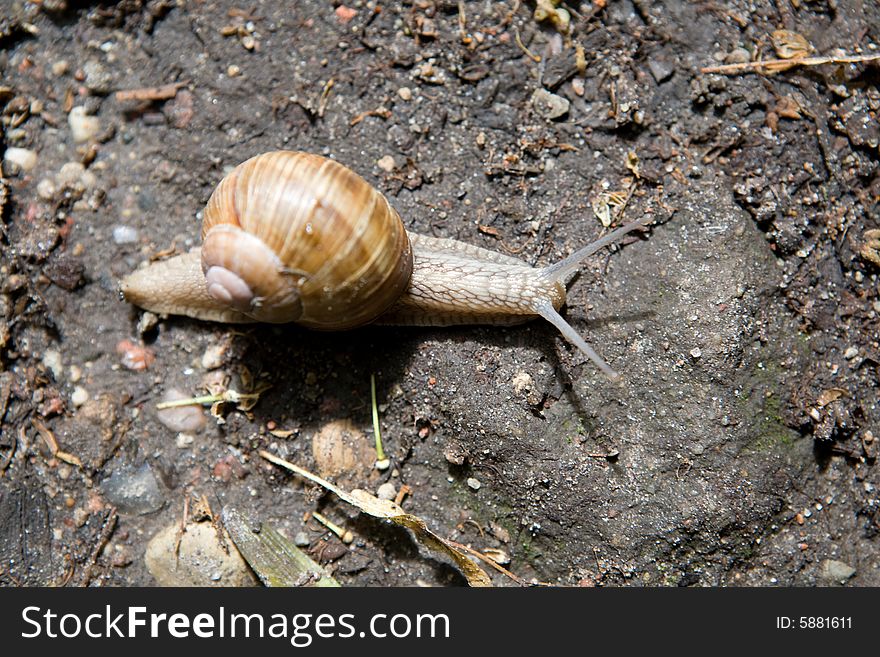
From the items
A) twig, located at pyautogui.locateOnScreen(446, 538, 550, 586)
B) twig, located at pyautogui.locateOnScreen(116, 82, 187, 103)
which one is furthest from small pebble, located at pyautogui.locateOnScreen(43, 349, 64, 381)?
twig, located at pyautogui.locateOnScreen(446, 538, 550, 586)

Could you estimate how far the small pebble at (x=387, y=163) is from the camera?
3525 mm

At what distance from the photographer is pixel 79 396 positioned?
3.69 metres

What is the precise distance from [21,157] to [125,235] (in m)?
0.67

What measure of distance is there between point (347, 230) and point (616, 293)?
1.23 m

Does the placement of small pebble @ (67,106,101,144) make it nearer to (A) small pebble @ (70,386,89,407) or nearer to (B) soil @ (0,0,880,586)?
(B) soil @ (0,0,880,586)

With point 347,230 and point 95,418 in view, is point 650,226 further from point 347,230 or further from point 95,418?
point 95,418

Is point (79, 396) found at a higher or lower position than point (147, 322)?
lower

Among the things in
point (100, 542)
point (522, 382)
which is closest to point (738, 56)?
point (522, 382)

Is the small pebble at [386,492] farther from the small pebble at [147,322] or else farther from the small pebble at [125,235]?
the small pebble at [125,235]

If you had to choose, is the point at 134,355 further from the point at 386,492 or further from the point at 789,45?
the point at 789,45

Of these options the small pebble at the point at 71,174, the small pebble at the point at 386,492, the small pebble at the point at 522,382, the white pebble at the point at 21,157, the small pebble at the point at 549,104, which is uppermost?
the small pebble at the point at 549,104

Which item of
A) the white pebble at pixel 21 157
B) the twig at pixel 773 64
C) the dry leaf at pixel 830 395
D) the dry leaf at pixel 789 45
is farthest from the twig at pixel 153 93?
the dry leaf at pixel 830 395

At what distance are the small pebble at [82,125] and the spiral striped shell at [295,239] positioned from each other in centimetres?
125

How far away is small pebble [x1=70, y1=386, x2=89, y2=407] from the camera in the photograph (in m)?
3.68
